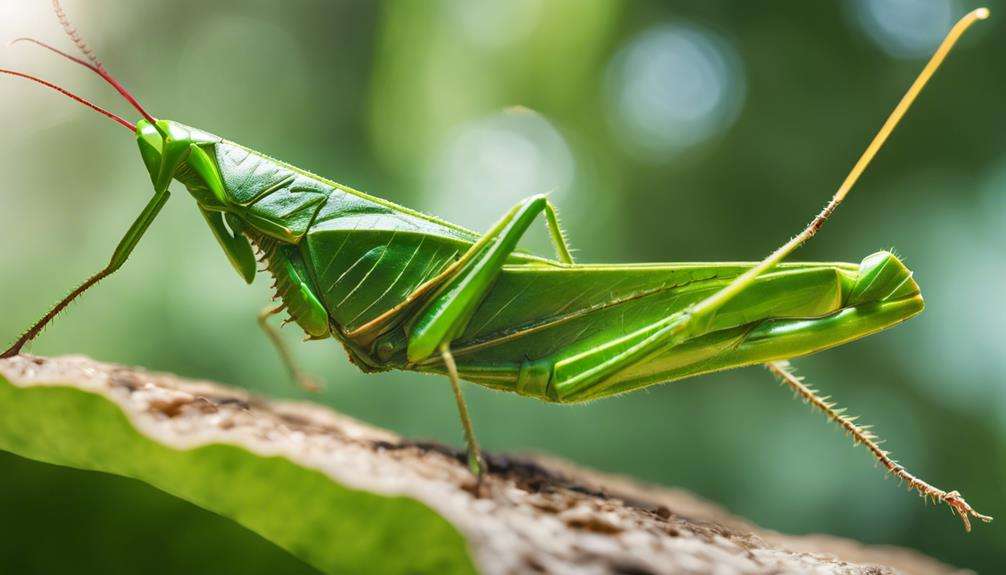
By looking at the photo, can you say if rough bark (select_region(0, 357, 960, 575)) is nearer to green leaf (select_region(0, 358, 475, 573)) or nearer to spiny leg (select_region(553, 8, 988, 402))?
green leaf (select_region(0, 358, 475, 573))

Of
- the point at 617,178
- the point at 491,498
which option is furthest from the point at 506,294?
the point at 617,178

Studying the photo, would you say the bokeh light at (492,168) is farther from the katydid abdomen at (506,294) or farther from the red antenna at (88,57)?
the red antenna at (88,57)

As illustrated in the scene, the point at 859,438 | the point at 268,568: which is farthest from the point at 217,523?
the point at 859,438

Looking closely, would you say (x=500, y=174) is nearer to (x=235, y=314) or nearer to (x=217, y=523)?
(x=235, y=314)

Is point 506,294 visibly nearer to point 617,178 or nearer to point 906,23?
point 617,178

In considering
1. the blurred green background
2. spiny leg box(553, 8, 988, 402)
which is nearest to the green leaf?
spiny leg box(553, 8, 988, 402)

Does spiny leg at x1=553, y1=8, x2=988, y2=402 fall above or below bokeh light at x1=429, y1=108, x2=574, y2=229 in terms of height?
below
